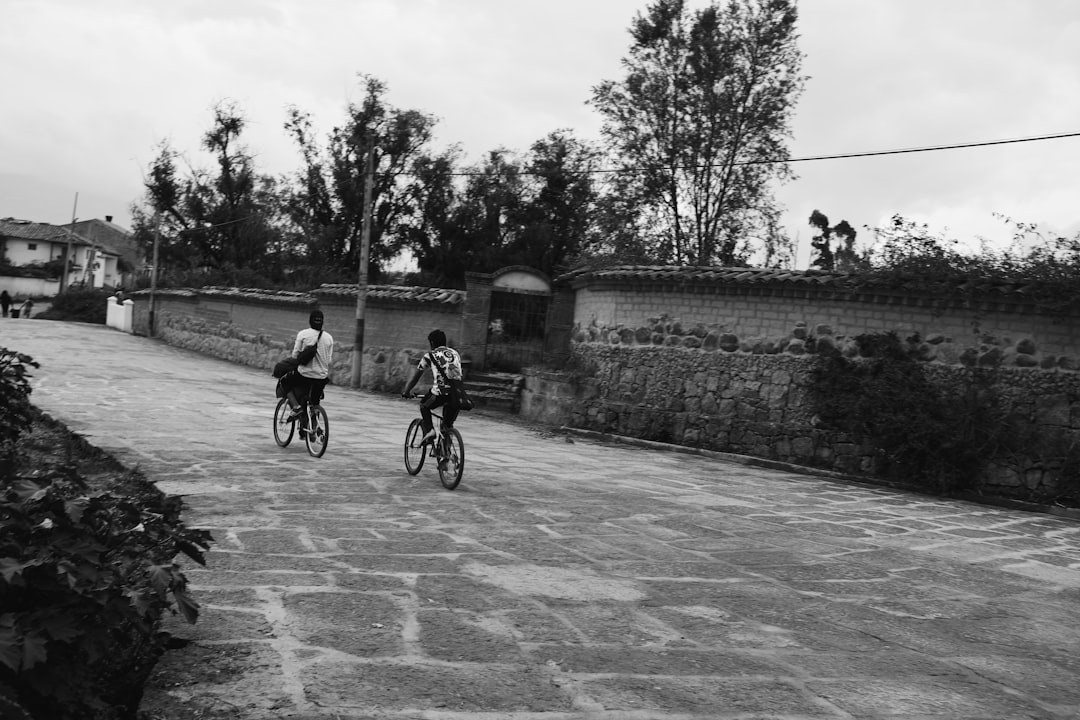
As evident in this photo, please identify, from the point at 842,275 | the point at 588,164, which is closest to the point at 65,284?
the point at 588,164

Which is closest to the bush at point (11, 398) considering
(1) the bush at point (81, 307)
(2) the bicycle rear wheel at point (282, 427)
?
(2) the bicycle rear wheel at point (282, 427)

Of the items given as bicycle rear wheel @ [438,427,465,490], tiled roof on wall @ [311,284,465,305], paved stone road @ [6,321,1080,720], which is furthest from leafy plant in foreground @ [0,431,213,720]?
tiled roof on wall @ [311,284,465,305]

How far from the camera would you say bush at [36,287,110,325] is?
43.9 metres

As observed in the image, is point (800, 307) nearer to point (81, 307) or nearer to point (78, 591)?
point (78, 591)

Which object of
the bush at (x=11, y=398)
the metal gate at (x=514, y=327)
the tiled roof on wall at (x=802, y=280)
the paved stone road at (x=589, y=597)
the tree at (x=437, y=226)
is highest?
the tree at (x=437, y=226)

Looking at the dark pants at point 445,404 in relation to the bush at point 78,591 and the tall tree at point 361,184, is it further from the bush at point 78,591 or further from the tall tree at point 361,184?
the tall tree at point 361,184

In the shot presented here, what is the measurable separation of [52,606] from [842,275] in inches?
517

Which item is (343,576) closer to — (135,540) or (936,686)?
(135,540)

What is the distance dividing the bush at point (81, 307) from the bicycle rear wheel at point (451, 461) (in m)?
38.9

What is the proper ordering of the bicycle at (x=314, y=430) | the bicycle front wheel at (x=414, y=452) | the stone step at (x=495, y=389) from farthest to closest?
the stone step at (x=495, y=389) < the bicycle at (x=314, y=430) < the bicycle front wheel at (x=414, y=452)

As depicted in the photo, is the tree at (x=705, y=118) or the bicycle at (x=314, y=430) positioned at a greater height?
the tree at (x=705, y=118)

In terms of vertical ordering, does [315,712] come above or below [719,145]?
below

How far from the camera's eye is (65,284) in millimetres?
63406

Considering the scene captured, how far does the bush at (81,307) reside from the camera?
43.9m
